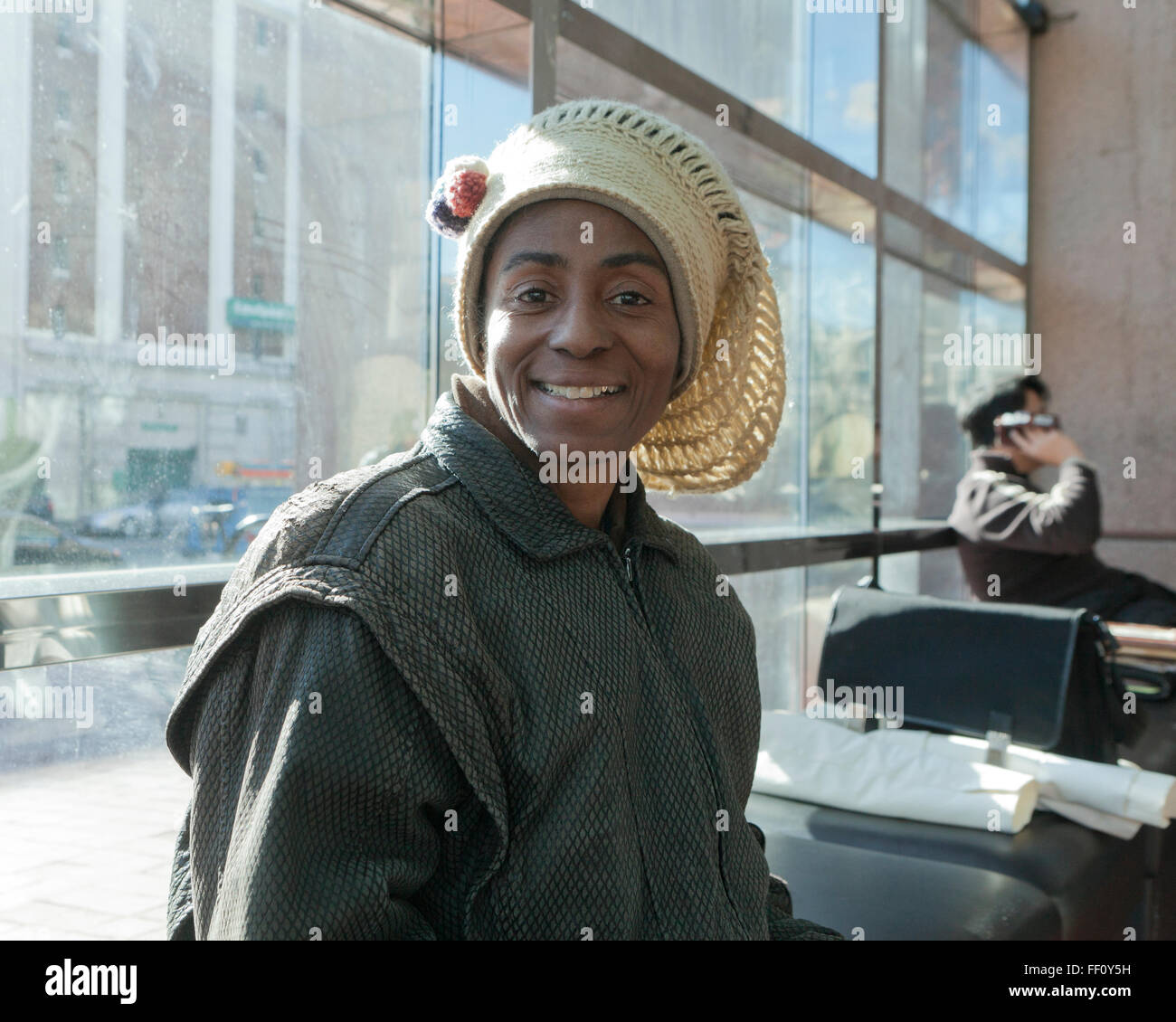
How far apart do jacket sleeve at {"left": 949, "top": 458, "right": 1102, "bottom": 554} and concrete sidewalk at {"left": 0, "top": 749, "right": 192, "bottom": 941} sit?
3359 mm

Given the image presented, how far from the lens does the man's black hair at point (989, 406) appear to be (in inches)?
181

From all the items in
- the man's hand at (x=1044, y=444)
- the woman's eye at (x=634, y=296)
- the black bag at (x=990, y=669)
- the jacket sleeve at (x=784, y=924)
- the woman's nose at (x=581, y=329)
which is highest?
the man's hand at (x=1044, y=444)

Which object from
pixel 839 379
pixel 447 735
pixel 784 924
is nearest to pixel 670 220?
pixel 447 735

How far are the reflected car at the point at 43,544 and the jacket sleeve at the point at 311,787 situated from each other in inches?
32.7

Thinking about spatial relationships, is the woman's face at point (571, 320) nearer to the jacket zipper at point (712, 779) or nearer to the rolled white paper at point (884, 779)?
the jacket zipper at point (712, 779)

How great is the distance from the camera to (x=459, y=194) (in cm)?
118

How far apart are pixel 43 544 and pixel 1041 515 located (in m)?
3.64

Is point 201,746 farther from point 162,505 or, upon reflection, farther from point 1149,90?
point 1149,90

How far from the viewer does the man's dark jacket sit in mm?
4164

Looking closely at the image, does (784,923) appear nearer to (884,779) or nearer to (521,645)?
(521,645)

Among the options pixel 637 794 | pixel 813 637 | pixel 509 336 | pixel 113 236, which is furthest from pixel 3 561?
pixel 813 637

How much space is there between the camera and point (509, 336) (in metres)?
1.14

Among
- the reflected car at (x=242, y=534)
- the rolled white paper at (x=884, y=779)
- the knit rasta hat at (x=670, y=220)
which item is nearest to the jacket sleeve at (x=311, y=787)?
the knit rasta hat at (x=670, y=220)
